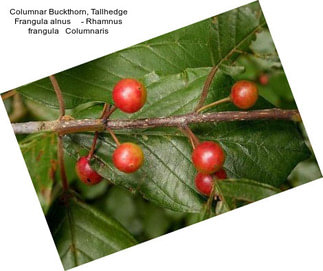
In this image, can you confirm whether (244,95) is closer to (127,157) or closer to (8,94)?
(127,157)

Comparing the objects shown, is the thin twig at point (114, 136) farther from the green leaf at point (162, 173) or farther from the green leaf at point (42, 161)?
the green leaf at point (42, 161)

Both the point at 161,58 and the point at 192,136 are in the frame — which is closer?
the point at 192,136

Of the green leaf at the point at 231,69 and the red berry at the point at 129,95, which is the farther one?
the green leaf at the point at 231,69

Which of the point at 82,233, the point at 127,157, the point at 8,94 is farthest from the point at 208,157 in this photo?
the point at 8,94

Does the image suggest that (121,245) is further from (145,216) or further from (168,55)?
(168,55)

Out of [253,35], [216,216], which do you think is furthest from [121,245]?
[253,35]

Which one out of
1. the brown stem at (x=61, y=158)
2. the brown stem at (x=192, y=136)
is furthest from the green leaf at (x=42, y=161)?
the brown stem at (x=192, y=136)

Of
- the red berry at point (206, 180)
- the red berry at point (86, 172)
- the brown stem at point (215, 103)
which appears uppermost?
the brown stem at point (215, 103)
